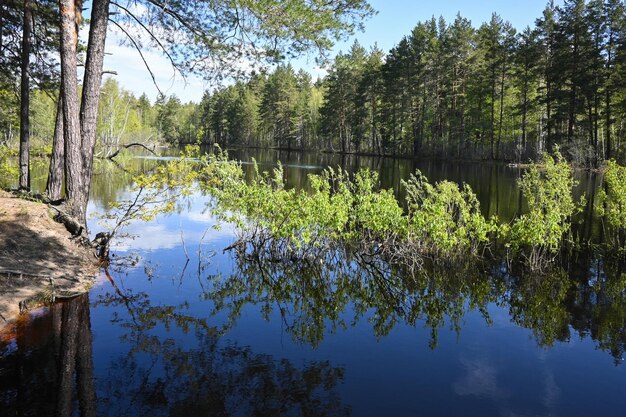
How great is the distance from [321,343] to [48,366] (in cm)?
390

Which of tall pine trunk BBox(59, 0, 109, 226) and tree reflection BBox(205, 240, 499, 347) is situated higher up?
tall pine trunk BBox(59, 0, 109, 226)

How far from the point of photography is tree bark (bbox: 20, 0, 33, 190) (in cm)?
1333

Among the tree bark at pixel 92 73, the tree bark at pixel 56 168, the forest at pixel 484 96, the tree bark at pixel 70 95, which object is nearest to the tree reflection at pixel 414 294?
the tree bark at pixel 70 95

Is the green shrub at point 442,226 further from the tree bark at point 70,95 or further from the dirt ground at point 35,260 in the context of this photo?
the tree bark at point 70,95

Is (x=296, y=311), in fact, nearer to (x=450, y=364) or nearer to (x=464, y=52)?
(x=450, y=364)

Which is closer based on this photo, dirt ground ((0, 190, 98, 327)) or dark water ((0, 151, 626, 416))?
dark water ((0, 151, 626, 416))

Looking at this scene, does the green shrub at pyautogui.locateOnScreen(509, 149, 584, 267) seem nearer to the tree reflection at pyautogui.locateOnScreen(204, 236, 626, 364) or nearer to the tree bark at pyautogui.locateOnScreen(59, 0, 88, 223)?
the tree reflection at pyautogui.locateOnScreen(204, 236, 626, 364)

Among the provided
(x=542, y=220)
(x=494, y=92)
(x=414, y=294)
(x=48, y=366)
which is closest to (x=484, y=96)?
(x=494, y=92)

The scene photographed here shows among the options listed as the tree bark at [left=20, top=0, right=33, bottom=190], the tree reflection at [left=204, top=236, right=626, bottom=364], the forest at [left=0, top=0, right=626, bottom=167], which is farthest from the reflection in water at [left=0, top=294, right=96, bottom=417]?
the forest at [left=0, top=0, right=626, bottom=167]

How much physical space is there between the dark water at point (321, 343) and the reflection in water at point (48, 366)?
23 millimetres

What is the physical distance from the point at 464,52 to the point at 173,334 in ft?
183

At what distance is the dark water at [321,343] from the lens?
561cm

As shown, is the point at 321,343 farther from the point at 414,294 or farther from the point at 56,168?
the point at 56,168

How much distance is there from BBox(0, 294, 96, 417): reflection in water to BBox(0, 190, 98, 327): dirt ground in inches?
22.2
